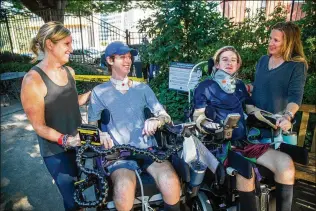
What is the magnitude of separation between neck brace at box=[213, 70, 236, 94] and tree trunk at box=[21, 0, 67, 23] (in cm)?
1002

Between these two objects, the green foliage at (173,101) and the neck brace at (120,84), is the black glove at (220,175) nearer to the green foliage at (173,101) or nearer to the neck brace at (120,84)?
the neck brace at (120,84)

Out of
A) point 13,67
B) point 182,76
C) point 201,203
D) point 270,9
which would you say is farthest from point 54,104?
point 270,9

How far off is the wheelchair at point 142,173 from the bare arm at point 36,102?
0.31 m

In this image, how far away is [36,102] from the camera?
2074 mm

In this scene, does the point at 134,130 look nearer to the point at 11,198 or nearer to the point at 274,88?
the point at 274,88

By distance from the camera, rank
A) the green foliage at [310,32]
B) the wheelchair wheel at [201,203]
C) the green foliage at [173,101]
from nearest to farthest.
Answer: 1. the wheelchair wheel at [201,203]
2. the green foliage at [310,32]
3. the green foliage at [173,101]

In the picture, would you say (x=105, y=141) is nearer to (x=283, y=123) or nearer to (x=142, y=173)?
(x=142, y=173)

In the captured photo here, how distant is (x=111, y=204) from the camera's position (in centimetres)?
222

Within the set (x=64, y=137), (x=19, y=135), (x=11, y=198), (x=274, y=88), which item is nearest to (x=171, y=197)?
(x=64, y=137)

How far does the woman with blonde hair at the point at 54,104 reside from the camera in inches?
82.3

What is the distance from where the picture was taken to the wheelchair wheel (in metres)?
2.38

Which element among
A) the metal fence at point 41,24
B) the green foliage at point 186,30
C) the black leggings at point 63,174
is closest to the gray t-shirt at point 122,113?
the black leggings at point 63,174

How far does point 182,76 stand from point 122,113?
209 centimetres

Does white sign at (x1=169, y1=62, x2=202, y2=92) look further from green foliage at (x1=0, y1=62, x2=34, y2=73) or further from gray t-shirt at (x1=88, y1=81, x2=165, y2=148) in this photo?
green foliage at (x1=0, y1=62, x2=34, y2=73)
